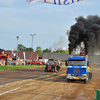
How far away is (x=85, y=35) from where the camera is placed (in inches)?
1571

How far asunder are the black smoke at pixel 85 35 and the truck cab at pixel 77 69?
18.2m

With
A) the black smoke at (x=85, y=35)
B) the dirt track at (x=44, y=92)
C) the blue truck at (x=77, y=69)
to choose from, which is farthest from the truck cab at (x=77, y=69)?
the black smoke at (x=85, y=35)

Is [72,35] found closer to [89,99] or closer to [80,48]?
[80,48]

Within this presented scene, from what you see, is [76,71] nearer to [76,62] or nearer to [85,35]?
[76,62]

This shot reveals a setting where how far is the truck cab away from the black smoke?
18172 millimetres

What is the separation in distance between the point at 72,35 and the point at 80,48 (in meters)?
5.03

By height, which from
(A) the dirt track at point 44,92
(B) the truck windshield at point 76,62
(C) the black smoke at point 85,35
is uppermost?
(C) the black smoke at point 85,35

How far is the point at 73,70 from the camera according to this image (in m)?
18.1

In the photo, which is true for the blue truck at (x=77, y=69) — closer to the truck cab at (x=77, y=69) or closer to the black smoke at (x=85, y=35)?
the truck cab at (x=77, y=69)

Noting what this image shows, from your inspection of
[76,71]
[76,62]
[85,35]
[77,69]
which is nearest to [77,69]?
[77,69]

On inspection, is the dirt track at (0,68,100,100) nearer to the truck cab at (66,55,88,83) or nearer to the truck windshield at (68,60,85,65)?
the truck cab at (66,55,88,83)

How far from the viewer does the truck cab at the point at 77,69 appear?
17.8 metres

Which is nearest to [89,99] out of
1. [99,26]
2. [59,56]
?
[99,26]

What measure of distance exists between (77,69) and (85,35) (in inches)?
905
